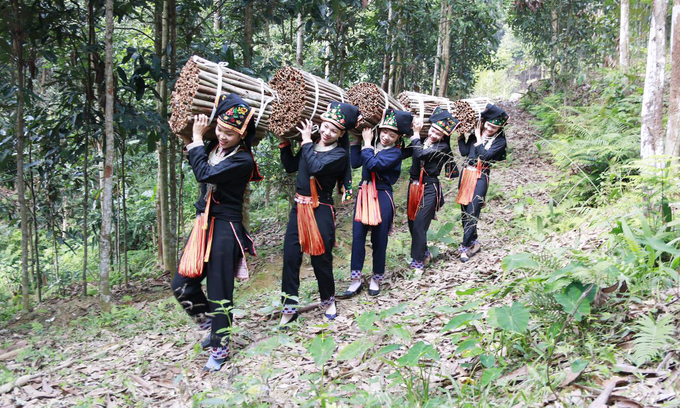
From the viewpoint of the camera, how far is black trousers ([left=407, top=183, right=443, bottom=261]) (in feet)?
16.8

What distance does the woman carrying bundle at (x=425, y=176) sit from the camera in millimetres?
5074

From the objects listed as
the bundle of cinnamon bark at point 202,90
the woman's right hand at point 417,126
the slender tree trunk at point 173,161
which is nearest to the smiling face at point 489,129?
the woman's right hand at point 417,126

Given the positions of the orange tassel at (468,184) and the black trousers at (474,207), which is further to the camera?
the orange tassel at (468,184)

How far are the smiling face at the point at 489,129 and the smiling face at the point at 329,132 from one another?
2273mm

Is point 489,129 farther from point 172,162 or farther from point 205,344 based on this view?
point 172,162

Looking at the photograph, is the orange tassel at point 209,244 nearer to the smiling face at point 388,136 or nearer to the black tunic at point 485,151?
the smiling face at point 388,136

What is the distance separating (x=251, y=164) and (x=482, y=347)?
2052 millimetres

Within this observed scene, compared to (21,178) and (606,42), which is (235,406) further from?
(606,42)

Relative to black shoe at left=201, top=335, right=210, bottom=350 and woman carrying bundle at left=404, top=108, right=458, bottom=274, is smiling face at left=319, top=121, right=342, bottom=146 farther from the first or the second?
black shoe at left=201, top=335, right=210, bottom=350

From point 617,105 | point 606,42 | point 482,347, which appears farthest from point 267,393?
point 606,42

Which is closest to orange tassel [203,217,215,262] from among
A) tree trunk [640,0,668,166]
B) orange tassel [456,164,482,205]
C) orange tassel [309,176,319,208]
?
orange tassel [309,176,319,208]

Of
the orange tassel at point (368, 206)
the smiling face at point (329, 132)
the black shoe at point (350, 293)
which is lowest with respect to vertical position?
the black shoe at point (350, 293)

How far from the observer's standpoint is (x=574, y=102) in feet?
40.4

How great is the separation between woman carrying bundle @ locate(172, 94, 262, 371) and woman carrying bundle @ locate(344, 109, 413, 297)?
1.36 meters
